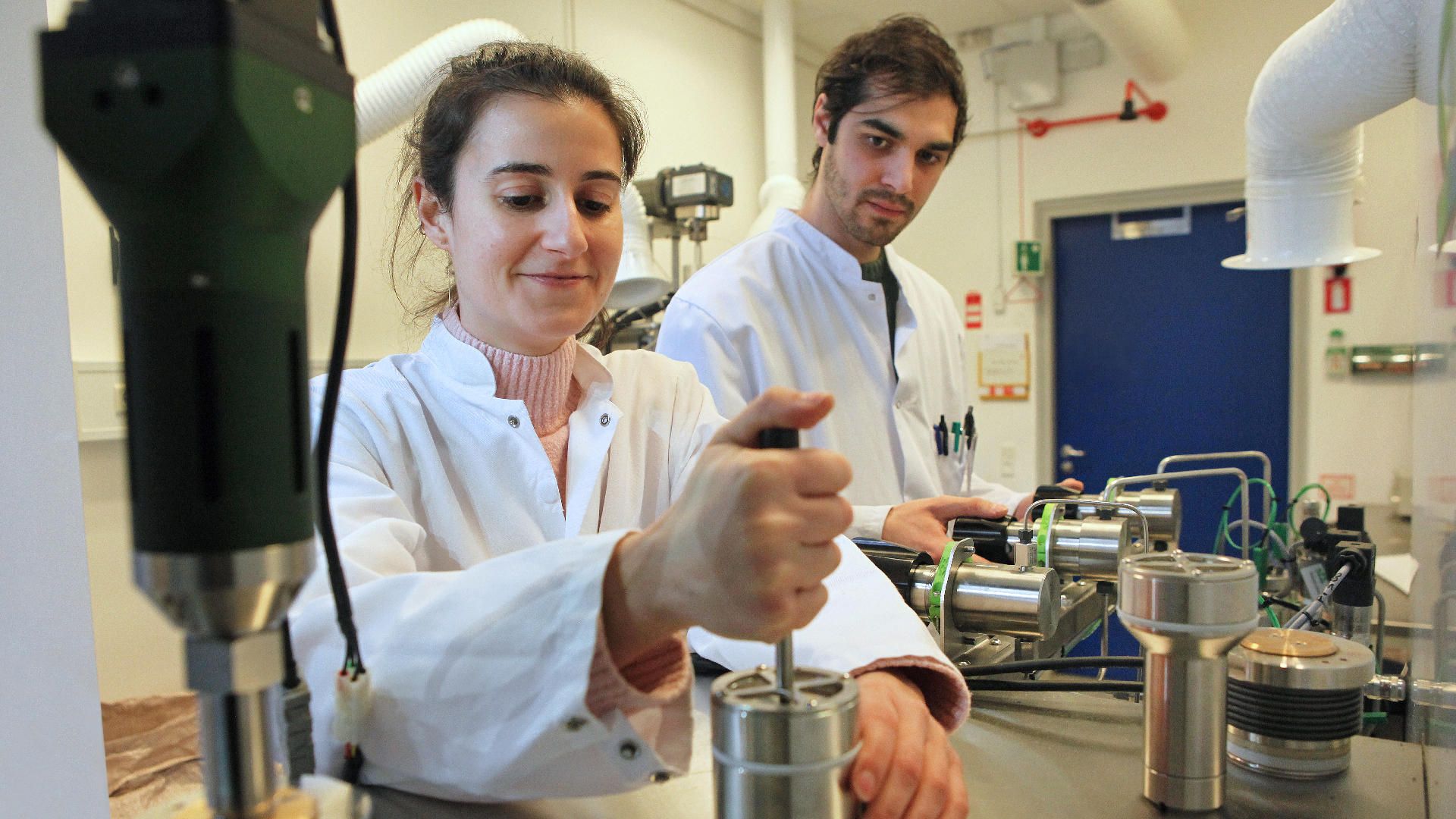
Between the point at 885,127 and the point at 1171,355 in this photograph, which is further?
the point at 1171,355

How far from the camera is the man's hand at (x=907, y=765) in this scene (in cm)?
50

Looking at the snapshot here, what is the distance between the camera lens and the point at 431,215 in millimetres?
1051

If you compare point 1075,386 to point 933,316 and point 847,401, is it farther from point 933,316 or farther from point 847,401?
point 847,401

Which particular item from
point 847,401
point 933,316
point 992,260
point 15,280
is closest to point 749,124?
point 992,260

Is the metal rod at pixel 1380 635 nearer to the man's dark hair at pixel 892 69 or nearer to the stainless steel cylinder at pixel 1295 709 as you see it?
the stainless steel cylinder at pixel 1295 709

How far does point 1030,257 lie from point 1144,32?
115 cm

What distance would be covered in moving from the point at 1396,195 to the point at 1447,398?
347 cm

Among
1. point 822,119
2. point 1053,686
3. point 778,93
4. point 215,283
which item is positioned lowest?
point 1053,686

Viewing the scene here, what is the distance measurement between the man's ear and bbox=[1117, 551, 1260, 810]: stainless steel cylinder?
Answer: 1.45m

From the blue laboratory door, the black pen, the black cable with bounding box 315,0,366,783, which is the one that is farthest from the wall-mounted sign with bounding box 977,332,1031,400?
the black cable with bounding box 315,0,366,783

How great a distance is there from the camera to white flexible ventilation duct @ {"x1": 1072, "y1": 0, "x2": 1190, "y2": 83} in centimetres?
297

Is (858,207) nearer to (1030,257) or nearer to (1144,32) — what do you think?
(1144,32)

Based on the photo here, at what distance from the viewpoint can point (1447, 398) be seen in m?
0.59

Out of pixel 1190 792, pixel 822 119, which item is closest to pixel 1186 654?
pixel 1190 792
